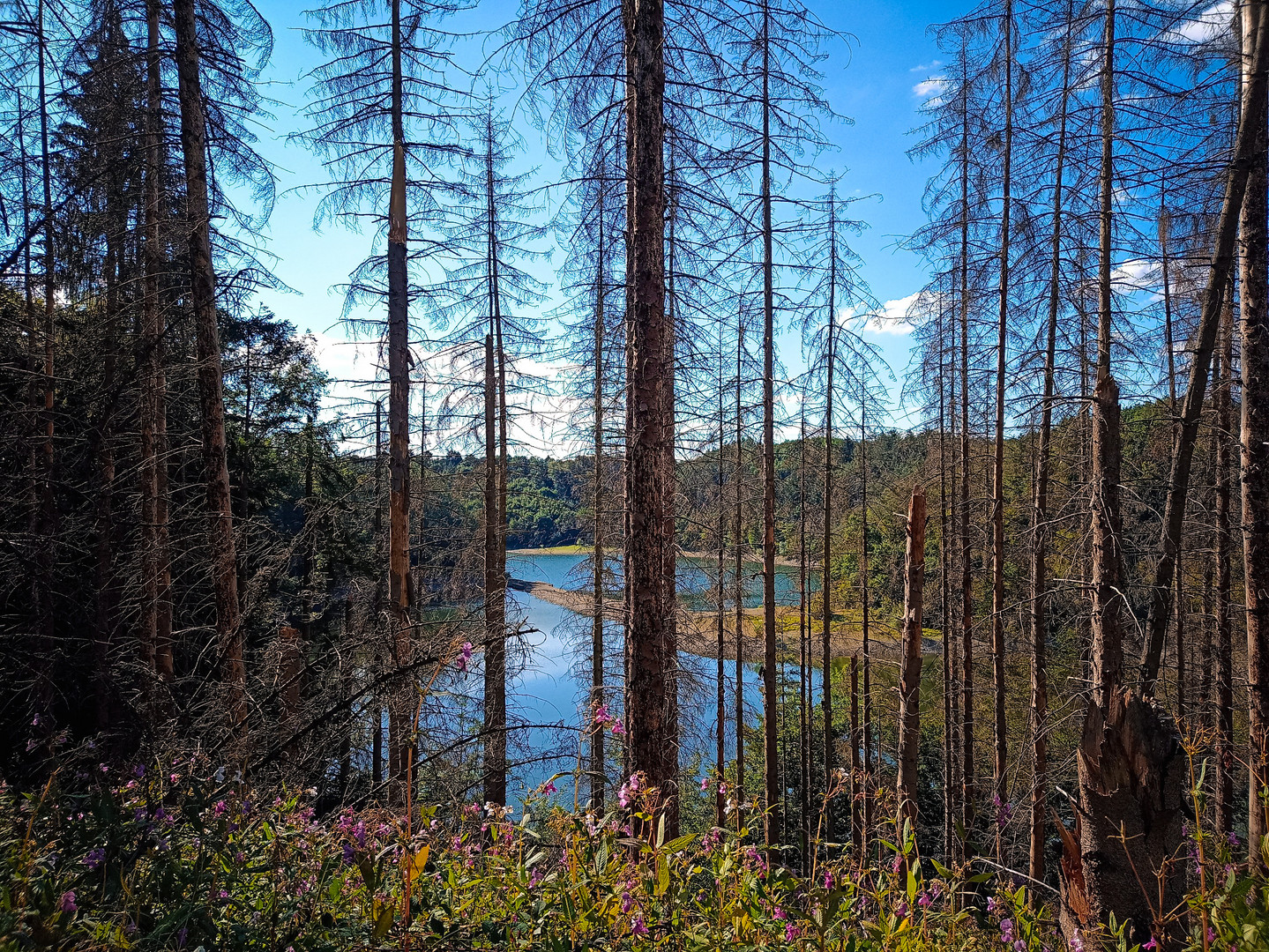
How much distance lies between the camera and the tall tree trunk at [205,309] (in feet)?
16.0

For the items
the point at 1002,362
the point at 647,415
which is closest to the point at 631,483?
the point at 647,415

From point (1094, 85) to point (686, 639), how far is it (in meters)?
7.10

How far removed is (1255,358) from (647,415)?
14.6ft

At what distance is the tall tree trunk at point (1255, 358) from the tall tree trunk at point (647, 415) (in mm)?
4076

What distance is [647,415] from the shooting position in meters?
3.42

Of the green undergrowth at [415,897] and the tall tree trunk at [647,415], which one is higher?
the tall tree trunk at [647,415]

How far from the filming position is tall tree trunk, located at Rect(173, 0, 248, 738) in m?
4.86

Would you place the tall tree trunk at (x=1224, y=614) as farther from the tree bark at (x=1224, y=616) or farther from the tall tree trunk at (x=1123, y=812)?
the tall tree trunk at (x=1123, y=812)

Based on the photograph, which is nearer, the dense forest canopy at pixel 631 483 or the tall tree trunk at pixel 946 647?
the dense forest canopy at pixel 631 483

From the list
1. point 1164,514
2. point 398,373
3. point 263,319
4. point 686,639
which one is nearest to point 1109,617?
point 1164,514

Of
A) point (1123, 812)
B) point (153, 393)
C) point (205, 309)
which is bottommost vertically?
point (1123, 812)

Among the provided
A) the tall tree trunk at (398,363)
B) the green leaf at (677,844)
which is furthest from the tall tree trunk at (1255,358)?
the tall tree trunk at (398,363)

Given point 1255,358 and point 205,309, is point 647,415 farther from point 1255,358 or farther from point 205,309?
point 1255,358

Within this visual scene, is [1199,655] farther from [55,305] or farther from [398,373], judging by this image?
[55,305]
